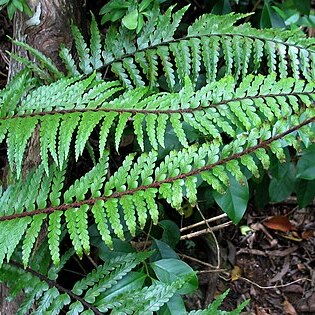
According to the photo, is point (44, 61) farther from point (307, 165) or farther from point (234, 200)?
point (307, 165)

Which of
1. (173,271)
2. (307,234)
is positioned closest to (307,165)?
(173,271)

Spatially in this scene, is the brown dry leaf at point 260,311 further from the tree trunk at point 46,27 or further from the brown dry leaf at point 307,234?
the tree trunk at point 46,27

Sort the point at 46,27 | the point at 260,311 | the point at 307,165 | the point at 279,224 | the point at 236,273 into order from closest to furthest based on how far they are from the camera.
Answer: the point at 46,27
the point at 307,165
the point at 260,311
the point at 236,273
the point at 279,224

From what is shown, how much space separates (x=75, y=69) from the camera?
2.04 meters

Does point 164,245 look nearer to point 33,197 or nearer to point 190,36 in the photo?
point 33,197

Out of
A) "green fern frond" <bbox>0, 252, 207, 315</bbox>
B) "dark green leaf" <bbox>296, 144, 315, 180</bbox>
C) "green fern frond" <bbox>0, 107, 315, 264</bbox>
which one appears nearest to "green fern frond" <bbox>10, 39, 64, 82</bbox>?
"green fern frond" <bbox>0, 107, 315, 264</bbox>

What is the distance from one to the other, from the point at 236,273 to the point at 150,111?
154 cm

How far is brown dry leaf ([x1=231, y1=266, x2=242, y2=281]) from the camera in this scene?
2998 millimetres

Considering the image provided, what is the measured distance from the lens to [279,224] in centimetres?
327

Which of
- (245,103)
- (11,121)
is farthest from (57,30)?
(245,103)

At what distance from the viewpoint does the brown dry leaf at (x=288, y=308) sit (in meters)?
2.94

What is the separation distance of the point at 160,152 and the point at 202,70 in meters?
0.58

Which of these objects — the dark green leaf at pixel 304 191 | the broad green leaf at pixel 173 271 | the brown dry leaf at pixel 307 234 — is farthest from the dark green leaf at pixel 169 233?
the brown dry leaf at pixel 307 234

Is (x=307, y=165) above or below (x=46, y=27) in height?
below
